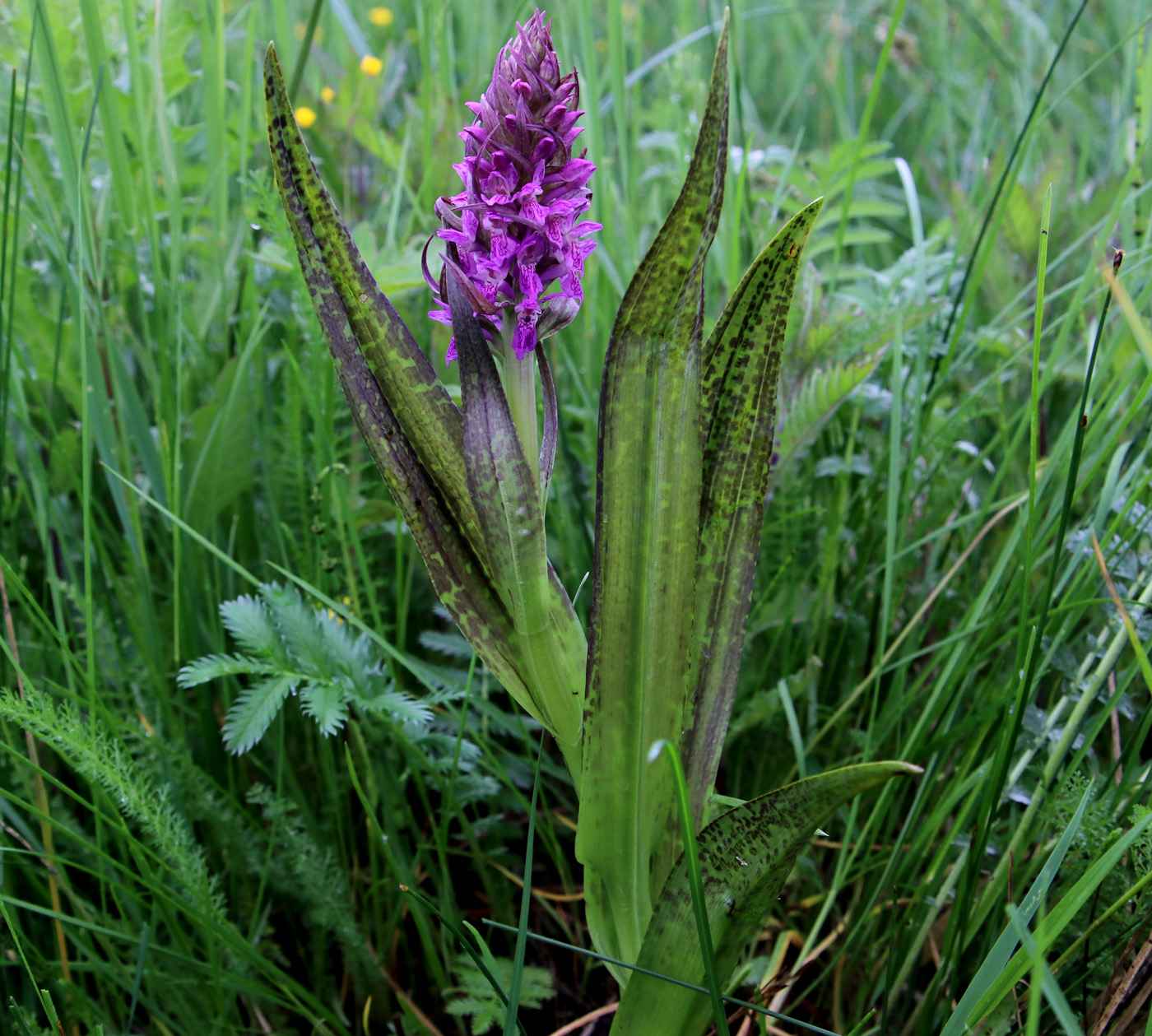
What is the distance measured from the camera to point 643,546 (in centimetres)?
77

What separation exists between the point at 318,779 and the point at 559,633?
572 millimetres

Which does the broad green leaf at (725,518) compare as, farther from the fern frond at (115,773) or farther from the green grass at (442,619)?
the fern frond at (115,773)

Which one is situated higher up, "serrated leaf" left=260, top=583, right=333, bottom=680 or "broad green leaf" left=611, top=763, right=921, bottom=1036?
"serrated leaf" left=260, top=583, right=333, bottom=680

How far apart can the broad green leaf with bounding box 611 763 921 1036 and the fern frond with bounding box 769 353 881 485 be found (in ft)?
2.06

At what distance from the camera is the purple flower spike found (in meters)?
0.72

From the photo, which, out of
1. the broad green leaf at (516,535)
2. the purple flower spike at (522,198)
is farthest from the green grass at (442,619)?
the purple flower spike at (522,198)

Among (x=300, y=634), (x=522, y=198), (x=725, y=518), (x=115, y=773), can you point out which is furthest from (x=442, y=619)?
(x=522, y=198)

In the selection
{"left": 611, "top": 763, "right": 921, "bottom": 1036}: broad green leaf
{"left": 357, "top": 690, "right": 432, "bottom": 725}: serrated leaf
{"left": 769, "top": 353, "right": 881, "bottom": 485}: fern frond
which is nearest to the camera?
{"left": 611, "top": 763, "right": 921, "bottom": 1036}: broad green leaf

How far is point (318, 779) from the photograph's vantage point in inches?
48.1

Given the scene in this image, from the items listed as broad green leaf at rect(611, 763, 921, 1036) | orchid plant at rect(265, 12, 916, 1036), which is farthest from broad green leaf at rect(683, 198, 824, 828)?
broad green leaf at rect(611, 763, 921, 1036)

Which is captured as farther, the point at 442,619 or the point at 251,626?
the point at 442,619

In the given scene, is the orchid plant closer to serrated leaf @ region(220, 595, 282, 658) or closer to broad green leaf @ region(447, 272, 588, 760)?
broad green leaf @ region(447, 272, 588, 760)

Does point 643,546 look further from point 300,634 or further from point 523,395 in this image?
point 300,634

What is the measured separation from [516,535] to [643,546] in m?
0.11
